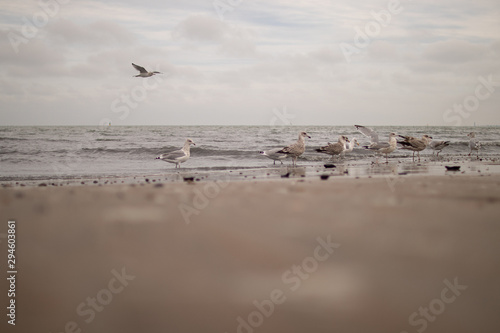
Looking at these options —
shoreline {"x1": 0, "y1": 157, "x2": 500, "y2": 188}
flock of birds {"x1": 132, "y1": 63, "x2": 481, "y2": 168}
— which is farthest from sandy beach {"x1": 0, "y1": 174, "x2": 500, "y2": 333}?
flock of birds {"x1": 132, "y1": 63, "x2": 481, "y2": 168}

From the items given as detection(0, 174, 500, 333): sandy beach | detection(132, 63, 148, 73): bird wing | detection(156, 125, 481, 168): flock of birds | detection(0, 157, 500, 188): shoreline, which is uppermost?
detection(132, 63, 148, 73): bird wing

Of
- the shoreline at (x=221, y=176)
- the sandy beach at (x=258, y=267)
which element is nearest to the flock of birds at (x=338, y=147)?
the shoreline at (x=221, y=176)

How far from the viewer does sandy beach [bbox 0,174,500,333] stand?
8.39 ft

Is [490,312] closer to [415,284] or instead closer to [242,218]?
[415,284]

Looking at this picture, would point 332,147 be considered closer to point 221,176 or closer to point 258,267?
point 221,176

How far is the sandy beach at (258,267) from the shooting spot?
8.39ft

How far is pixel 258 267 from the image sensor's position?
3.32m

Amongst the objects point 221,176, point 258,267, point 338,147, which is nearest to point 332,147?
point 338,147

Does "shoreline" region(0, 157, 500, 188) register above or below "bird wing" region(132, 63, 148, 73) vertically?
below

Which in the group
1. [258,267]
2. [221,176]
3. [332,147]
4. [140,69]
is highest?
[140,69]

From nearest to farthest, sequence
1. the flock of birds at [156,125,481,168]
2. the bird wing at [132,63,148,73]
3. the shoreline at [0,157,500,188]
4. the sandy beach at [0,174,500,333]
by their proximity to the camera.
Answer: the sandy beach at [0,174,500,333]
the shoreline at [0,157,500,188]
the flock of birds at [156,125,481,168]
the bird wing at [132,63,148,73]

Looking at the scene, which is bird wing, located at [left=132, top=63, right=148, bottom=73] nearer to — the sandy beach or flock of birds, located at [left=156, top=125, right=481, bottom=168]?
flock of birds, located at [left=156, top=125, right=481, bottom=168]

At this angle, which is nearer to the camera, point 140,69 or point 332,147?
point 332,147

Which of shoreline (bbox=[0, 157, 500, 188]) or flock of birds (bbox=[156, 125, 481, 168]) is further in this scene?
flock of birds (bbox=[156, 125, 481, 168])
